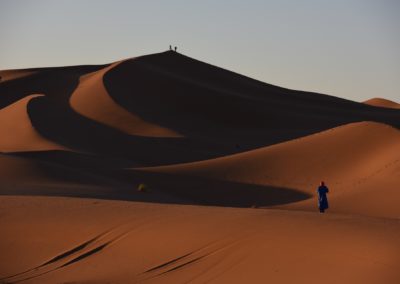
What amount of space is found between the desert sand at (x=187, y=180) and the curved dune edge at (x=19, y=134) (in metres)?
0.15

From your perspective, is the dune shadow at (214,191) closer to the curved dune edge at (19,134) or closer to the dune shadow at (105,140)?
the dune shadow at (105,140)

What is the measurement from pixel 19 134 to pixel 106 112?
310 inches

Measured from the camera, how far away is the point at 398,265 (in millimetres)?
10719

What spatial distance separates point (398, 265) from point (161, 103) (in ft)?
163

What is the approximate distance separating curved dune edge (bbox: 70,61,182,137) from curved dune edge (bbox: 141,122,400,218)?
17127 millimetres

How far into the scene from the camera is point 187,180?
102 feet

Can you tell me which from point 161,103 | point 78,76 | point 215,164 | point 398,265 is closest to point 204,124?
point 161,103

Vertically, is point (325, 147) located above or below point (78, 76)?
below

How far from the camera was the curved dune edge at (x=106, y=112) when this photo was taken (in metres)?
51.8

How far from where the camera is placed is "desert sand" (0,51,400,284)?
1234cm

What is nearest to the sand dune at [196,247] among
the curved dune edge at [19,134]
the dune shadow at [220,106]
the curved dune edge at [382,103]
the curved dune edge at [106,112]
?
the curved dune edge at [19,134]

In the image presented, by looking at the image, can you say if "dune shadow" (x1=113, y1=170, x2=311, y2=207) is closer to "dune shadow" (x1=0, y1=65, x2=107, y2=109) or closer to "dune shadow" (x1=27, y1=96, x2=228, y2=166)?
"dune shadow" (x1=27, y1=96, x2=228, y2=166)

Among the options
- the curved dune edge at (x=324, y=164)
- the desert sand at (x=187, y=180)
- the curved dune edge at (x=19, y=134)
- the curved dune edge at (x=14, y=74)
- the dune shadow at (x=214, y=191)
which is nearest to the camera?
the desert sand at (x=187, y=180)

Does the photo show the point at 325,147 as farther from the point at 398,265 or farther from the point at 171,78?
the point at 171,78
